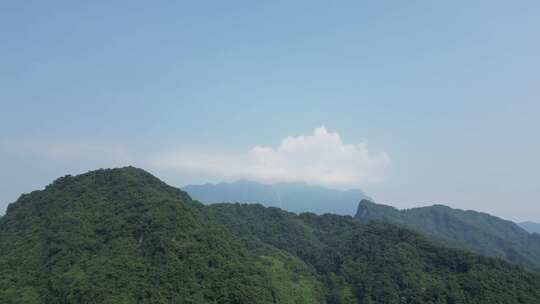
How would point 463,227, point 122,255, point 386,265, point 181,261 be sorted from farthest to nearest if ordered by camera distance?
point 463,227, point 386,265, point 181,261, point 122,255

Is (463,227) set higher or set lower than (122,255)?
lower

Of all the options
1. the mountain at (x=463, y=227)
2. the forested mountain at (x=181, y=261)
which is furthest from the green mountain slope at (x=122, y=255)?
the mountain at (x=463, y=227)

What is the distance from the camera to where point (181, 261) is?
202 ft

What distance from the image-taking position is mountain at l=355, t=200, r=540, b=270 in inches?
6058

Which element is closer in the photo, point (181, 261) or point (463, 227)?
point (181, 261)

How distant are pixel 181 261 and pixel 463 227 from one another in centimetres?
13621

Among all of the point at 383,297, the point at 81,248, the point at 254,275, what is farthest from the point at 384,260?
the point at 81,248

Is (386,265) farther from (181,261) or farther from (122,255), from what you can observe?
(122,255)

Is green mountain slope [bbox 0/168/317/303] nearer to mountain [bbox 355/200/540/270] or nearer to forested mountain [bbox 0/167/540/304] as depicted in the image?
forested mountain [bbox 0/167/540/304]

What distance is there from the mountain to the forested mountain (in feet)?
224

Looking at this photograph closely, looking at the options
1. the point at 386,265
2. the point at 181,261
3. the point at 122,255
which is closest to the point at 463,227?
the point at 386,265

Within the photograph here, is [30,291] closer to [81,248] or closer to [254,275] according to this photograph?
[81,248]

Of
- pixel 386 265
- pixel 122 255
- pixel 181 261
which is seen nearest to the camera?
pixel 122 255

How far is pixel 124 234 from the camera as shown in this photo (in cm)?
6550
